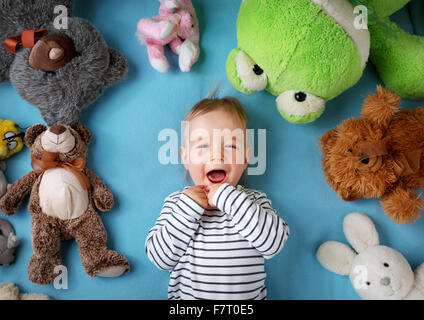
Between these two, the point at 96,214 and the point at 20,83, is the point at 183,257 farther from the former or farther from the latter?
the point at 20,83

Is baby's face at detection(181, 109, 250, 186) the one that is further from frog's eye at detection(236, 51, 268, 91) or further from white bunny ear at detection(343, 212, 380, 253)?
white bunny ear at detection(343, 212, 380, 253)

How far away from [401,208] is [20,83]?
1.21m

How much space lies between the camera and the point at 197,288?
0.98 m

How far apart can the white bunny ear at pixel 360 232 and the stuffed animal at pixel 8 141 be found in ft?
3.60

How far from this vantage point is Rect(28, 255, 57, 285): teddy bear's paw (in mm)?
1066

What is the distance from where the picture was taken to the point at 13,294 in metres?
1.08

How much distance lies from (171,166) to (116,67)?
0.36 metres

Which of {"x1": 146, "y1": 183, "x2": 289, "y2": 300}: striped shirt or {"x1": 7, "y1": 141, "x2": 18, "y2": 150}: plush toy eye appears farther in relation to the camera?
{"x1": 7, "y1": 141, "x2": 18, "y2": 150}: plush toy eye

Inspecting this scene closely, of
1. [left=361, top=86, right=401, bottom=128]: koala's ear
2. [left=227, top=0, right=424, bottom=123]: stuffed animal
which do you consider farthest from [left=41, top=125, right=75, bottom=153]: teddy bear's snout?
[left=361, top=86, right=401, bottom=128]: koala's ear

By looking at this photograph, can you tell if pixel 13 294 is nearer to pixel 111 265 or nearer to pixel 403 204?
pixel 111 265

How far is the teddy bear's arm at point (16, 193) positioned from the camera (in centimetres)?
108

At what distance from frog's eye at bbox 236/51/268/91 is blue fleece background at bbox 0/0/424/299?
0.14 meters

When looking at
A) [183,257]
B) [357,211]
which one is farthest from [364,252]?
[183,257]

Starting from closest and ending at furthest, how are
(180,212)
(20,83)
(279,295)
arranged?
(180,212), (20,83), (279,295)
